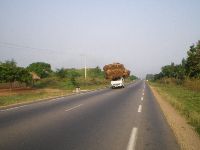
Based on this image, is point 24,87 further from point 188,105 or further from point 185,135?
point 185,135

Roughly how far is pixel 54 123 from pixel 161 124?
4.06m

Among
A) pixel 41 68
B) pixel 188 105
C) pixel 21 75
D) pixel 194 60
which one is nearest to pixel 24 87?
pixel 21 75

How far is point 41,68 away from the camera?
101 meters

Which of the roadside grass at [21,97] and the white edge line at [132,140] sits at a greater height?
the roadside grass at [21,97]

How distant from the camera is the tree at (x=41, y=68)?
95188 mm

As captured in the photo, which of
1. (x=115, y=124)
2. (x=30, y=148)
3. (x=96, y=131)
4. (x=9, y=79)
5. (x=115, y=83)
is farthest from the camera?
(x=115, y=83)

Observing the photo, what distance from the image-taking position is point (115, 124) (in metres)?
10.9

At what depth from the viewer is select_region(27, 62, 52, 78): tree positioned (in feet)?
312

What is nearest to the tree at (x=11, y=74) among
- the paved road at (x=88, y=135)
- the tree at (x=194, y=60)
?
the tree at (x=194, y=60)

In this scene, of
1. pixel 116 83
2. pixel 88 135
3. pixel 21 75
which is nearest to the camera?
pixel 88 135

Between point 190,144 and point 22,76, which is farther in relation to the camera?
point 22,76

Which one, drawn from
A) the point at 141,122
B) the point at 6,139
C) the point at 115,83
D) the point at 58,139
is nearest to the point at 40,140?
the point at 58,139

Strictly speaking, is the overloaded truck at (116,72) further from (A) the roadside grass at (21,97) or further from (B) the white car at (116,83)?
(A) the roadside grass at (21,97)

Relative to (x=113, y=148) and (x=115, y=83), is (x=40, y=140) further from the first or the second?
(x=115, y=83)
